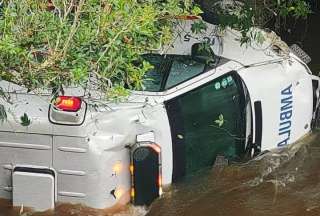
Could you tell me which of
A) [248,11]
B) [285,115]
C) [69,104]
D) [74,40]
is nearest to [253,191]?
[285,115]

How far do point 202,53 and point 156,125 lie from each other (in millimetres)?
794

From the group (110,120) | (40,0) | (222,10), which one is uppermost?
(40,0)

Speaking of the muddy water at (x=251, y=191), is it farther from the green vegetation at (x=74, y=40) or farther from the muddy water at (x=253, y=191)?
the green vegetation at (x=74, y=40)

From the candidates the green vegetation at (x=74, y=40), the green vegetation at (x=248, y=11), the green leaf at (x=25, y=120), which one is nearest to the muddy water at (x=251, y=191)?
the green leaf at (x=25, y=120)

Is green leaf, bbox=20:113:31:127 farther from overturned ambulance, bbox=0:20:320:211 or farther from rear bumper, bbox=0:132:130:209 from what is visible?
rear bumper, bbox=0:132:130:209

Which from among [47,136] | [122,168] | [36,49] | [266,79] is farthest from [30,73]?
[266,79]

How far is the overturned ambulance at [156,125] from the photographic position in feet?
15.6

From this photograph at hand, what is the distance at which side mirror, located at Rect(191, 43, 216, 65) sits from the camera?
5395mm

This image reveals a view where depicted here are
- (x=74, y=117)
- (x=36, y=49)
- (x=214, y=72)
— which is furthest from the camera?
(x=214, y=72)

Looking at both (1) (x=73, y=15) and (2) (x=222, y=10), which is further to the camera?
(2) (x=222, y=10)

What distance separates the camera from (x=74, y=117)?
185 inches

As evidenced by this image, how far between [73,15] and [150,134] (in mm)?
1320

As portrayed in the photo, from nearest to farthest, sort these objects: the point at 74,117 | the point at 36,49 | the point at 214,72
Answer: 1. the point at 36,49
2. the point at 74,117
3. the point at 214,72

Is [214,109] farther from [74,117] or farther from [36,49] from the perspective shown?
[36,49]
